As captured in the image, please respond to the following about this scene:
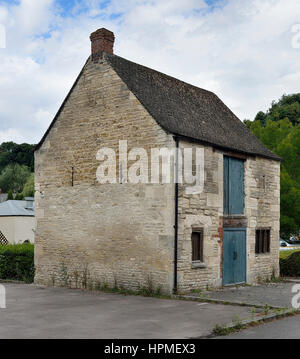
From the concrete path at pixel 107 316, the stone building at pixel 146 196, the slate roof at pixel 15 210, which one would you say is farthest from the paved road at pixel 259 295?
the slate roof at pixel 15 210

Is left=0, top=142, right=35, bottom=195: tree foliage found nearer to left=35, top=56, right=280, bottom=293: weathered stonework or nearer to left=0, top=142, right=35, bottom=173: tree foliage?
left=0, top=142, right=35, bottom=173: tree foliage

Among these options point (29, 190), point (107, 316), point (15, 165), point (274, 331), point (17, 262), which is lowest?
point (107, 316)

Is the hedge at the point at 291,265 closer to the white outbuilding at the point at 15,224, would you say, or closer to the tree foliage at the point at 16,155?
the white outbuilding at the point at 15,224

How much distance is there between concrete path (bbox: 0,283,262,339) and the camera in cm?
1008

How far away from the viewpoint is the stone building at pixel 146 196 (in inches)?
637

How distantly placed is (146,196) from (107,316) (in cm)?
526

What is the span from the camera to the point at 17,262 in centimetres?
2111

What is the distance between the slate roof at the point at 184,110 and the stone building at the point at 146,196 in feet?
0.20

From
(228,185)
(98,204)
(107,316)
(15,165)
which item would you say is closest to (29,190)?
(15,165)

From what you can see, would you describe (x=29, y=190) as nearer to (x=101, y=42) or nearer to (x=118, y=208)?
(x=101, y=42)

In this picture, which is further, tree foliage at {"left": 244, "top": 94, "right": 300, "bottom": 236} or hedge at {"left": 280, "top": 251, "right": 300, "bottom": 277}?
tree foliage at {"left": 244, "top": 94, "right": 300, "bottom": 236}

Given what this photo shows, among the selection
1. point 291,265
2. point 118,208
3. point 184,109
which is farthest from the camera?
point 291,265

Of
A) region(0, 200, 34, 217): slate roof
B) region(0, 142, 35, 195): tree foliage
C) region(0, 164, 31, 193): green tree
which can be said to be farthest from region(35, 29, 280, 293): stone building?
region(0, 142, 35, 195): tree foliage

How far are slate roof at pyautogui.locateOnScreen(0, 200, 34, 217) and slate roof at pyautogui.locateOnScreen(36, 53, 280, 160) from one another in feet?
78.1
